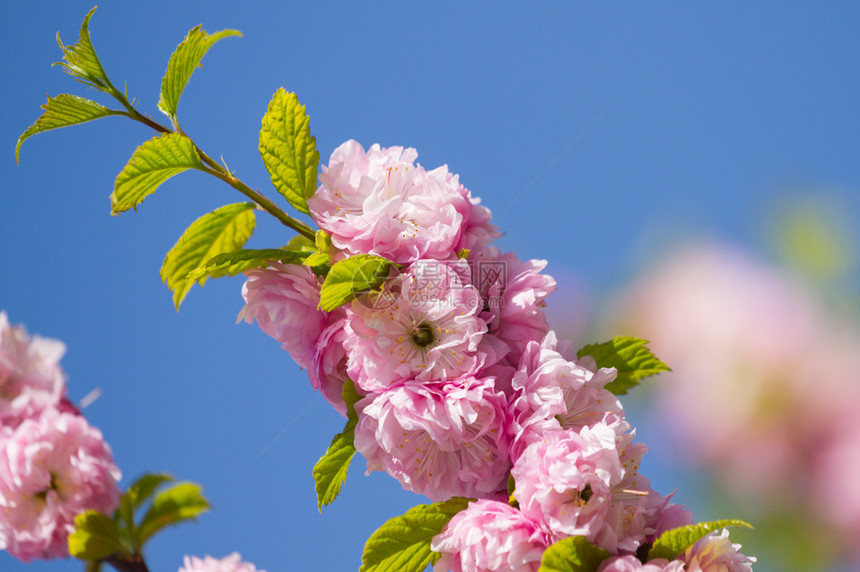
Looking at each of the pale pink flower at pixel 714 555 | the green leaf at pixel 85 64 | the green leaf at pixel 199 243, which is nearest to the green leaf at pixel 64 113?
the green leaf at pixel 85 64

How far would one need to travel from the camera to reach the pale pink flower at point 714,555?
0.53 m

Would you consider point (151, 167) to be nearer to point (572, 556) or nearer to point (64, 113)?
point (64, 113)

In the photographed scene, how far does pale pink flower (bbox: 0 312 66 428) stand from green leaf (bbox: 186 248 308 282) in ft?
0.67

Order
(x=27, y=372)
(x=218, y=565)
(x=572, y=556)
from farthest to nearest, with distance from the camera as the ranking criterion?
(x=218, y=565) < (x=27, y=372) < (x=572, y=556)

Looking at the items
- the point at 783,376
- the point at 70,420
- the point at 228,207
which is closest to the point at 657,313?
the point at 783,376

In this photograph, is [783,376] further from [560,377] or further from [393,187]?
[393,187]

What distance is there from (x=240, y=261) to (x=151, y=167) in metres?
0.12

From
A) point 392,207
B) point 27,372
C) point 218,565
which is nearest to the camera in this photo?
point 392,207

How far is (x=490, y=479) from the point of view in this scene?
0.60 m

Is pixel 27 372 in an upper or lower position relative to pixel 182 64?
lower

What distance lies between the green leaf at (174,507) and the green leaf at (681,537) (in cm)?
50

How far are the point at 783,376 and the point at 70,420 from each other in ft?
2.32

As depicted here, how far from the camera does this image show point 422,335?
608 millimetres

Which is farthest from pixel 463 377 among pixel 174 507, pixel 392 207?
pixel 174 507
